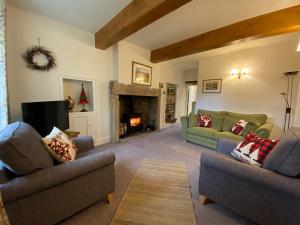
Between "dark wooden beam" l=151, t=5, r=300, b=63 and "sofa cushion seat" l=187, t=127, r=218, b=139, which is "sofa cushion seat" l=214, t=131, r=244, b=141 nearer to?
"sofa cushion seat" l=187, t=127, r=218, b=139

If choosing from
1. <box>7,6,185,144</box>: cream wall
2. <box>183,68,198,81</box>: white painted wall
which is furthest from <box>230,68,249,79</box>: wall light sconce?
<box>7,6,185,144</box>: cream wall

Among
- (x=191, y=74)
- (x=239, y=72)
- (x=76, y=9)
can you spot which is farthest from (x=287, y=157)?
(x=191, y=74)

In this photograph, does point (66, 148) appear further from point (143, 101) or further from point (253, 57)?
point (253, 57)

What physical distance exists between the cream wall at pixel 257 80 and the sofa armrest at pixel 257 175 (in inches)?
123

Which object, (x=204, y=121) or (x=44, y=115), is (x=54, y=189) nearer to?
(x=44, y=115)

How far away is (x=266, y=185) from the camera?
46.4 inches

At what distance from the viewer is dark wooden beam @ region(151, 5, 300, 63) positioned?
2162 millimetres

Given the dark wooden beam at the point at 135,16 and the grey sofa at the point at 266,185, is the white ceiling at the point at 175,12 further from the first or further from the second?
the grey sofa at the point at 266,185

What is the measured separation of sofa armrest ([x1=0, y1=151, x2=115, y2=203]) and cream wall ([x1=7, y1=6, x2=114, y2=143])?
6.23 feet

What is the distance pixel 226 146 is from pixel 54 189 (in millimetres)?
2114

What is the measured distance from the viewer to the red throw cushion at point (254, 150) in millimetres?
1510

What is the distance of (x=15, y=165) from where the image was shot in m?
1.02

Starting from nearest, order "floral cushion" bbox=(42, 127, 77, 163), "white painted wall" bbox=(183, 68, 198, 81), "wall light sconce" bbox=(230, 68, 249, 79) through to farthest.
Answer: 1. "floral cushion" bbox=(42, 127, 77, 163)
2. "wall light sconce" bbox=(230, 68, 249, 79)
3. "white painted wall" bbox=(183, 68, 198, 81)

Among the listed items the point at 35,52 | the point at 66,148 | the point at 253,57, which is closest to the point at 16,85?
the point at 35,52
